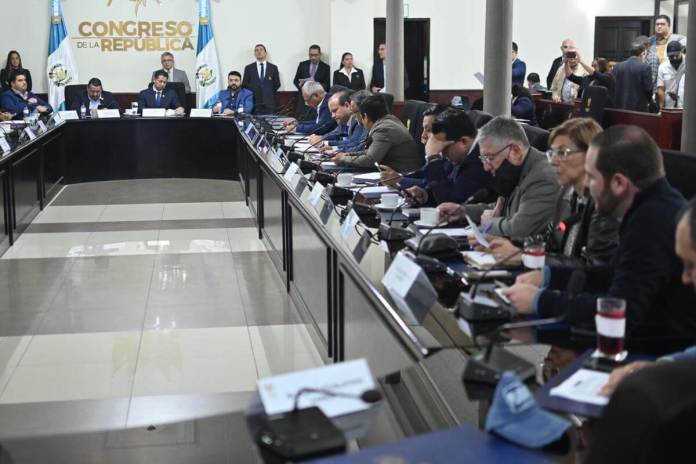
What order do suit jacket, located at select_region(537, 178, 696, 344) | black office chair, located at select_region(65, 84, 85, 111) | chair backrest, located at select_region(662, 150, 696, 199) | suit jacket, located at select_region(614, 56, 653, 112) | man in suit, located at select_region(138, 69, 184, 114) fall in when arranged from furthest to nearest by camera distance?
black office chair, located at select_region(65, 84, 85, 111)
man in suit, located at select_region(138, 69, 184, 114)
suit jacket, located at select_region(614, 56, 653, 112)
chair backrest, located at select_region(662, 150, 696, 199)
suit jacket, located at select_region(537, 178, 696, 344)

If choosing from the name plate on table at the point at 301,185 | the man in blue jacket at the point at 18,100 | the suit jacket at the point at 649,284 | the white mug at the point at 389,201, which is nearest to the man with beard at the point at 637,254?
the suit jacket at the point at 649,284

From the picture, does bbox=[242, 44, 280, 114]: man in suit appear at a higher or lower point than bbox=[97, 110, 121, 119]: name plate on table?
higher

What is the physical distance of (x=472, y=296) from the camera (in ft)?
8.08

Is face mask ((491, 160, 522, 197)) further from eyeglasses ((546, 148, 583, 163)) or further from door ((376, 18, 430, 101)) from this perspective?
door ((376, 18, 430, 101))

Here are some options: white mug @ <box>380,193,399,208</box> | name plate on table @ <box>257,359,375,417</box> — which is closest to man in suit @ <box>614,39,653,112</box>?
white mug @ <box>380,193,399,208</box>

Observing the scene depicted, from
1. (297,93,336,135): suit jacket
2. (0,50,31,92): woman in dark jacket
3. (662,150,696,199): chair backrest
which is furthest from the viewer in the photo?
(0,50,31,92): woman in dark jacket

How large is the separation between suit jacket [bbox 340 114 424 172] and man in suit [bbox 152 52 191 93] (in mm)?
7455

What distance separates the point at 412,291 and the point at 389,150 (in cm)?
366

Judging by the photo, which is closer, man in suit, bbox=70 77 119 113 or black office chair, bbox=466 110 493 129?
black office chair, bbox=466 110 493 129

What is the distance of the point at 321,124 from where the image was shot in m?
8.66

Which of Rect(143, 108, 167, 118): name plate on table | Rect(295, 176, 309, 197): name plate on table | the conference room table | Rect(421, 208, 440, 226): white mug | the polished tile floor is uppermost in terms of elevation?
Rect(143, 108, 167, 118): name plate on table

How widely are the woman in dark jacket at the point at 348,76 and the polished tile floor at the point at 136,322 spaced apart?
5873 millimetres

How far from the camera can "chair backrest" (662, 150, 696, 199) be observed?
3.06 metres

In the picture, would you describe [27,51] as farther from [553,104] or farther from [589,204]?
[589,204]
